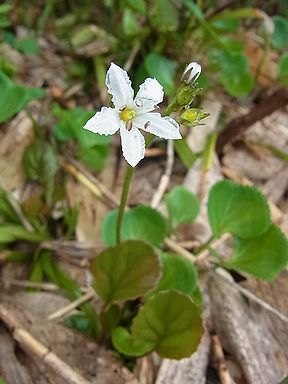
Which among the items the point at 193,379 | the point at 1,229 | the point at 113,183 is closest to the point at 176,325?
the point at 193,379

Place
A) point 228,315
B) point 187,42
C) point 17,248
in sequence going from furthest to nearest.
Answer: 1. point 187,42
2. point 17,248
3. point 228,315

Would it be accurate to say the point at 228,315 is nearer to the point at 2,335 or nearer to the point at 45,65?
the point at 2,335

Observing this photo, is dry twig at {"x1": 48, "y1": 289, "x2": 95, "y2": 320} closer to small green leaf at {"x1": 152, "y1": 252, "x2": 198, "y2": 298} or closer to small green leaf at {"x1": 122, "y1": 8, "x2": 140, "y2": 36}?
small green leaf at {"x1": 152, "y1": 252, "x2": 198, "y2": 298}

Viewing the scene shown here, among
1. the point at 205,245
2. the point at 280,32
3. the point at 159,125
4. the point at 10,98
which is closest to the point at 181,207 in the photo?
the point at 205,245

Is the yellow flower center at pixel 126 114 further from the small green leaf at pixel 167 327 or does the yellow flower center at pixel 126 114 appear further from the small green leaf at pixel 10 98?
the small green leaf at pixel 10 98

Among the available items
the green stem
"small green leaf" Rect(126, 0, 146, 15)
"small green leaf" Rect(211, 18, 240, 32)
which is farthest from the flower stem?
"small green leaf" Rect(211, 18, 240, 32)
